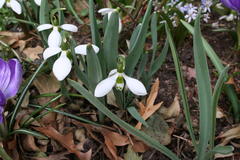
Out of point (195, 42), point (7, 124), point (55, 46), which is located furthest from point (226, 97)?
point (7, 124)

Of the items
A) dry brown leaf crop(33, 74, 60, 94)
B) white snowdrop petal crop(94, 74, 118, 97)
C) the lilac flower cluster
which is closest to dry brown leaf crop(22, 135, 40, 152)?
dry brown leaf crop(33, 74, 60, 94)

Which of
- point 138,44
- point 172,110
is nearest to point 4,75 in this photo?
point 138,44

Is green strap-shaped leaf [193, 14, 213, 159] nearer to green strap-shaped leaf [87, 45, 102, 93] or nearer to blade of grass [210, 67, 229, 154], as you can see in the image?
blade of grass [210, 67, 229, 154]

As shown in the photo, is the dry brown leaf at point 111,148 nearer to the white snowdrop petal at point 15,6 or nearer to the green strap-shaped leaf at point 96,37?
the green strap-shaped leaf at point 96,37

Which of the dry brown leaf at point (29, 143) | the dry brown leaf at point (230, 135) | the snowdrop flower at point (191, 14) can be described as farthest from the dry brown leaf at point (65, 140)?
the snowdrop flower at point (191, 14)

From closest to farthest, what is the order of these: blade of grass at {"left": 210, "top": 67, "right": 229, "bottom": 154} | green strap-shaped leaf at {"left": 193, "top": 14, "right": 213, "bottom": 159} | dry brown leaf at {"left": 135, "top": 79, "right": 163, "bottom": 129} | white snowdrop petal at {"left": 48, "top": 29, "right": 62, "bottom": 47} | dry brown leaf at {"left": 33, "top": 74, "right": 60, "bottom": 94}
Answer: blade of grass at {"left": 210, "top": 67, "right": 229, "bottom": 154}, green strap-shaped leaf at {"left": 193, "top": 14, "right": 213, "bottom": 159}, white snowdrop petal at {"left": 48, "top": 29, "right": 62, "bottom": 47}, dry brown leaf at {"left": 135, "top": 79, "right": 163, "bottom": 129}, dry brown leaf at {"left": 33, "top": 74, "right": 60, "bottom": 94}

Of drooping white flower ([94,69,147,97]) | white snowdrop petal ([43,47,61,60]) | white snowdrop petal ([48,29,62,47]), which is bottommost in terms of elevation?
drooping white flower ([94,69,147,97])
